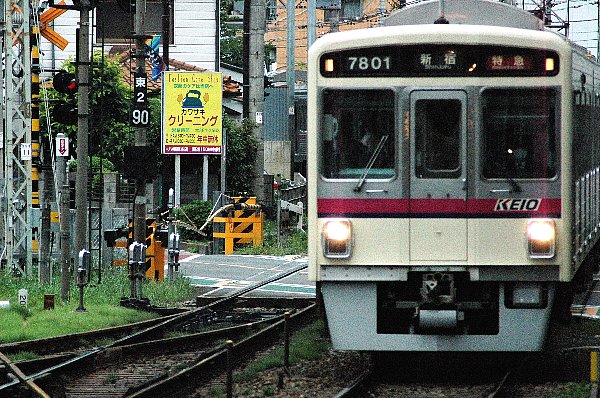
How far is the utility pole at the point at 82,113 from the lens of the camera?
17172 mm

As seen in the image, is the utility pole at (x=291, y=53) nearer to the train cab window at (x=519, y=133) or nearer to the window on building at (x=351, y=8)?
the train cab window at (x=519, y=133)

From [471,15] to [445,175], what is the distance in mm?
2001

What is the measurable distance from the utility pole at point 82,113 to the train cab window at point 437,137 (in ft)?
24.9

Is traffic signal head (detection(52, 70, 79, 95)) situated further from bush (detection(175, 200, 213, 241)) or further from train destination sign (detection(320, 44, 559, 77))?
bush (detection(175, 200, 213, 241))

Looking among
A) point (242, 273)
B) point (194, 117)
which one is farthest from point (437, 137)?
point (194, 117)

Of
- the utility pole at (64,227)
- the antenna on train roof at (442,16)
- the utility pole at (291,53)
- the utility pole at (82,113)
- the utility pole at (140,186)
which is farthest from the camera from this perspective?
the utility pole at (291,53)

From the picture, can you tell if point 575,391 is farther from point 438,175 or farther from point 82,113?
point 82,113

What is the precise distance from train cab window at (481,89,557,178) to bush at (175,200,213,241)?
19487mm

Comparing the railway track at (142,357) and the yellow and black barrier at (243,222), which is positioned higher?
the yellow and black barrier at (243,222)

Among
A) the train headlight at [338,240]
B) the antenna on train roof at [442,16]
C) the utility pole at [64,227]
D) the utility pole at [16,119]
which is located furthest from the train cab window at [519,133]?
the utility pole at [16,119]

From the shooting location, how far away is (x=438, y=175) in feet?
34.9

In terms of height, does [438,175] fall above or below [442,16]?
below

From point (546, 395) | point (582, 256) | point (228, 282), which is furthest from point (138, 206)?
point (546, 395)

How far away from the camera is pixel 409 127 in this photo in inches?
420
